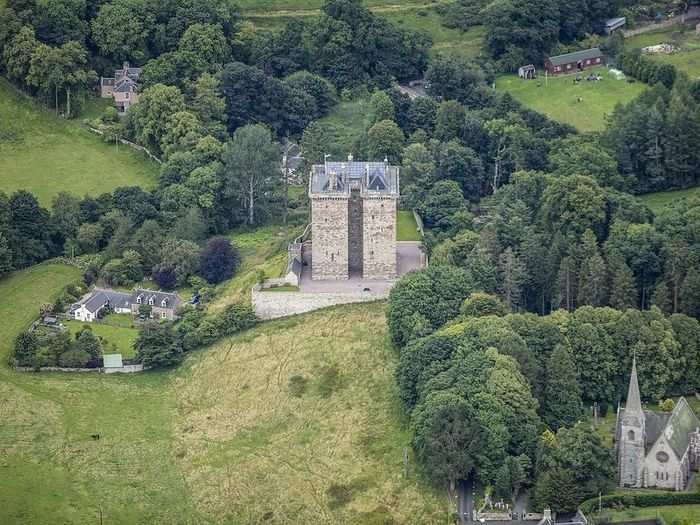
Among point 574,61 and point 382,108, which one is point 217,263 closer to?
point 382,108

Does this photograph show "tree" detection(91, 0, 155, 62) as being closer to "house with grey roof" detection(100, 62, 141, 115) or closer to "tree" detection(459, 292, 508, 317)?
"house with grey roof" detection(100, 62, 141, 115)

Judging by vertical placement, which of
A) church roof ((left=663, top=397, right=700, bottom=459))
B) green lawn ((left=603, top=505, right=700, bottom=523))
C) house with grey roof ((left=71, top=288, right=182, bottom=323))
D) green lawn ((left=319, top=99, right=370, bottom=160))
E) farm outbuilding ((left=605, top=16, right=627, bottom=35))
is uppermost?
farm outbuilding ((left=605, top=16, right=627, bottom=35))

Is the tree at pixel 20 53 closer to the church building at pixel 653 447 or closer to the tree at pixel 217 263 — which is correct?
the tree at pixel 217 263

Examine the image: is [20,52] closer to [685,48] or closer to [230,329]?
[230,329]

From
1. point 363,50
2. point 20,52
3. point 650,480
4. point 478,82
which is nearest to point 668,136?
point 478,82

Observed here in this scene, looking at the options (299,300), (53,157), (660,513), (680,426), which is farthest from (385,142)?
(660,513)

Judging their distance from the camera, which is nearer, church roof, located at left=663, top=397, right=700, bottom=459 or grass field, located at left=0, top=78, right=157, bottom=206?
church roof, located at left=663, top=397, right=700, bottom=459

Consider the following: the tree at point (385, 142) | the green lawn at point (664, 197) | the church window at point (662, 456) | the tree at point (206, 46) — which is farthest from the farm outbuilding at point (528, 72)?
the church window at point (662, 456)

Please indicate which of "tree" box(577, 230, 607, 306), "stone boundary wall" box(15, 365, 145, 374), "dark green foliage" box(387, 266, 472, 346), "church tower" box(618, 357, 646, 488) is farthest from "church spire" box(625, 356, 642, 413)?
"stone boundary wall" box(15, 365, 145, 374)
